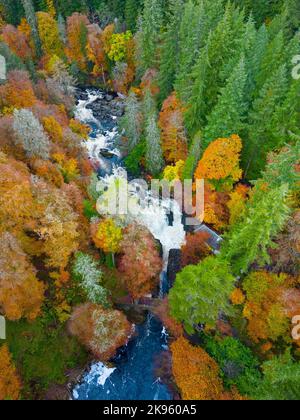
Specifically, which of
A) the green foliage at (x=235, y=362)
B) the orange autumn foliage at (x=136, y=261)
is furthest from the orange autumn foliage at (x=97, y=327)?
the green foliage at (x=235, y=362)

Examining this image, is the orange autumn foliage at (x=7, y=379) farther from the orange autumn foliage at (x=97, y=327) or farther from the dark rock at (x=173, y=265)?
the dark rock at (x=173, y=265)

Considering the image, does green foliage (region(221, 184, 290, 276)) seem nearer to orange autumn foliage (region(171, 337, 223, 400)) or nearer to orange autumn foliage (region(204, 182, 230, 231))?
orange autumn foliage (region(204, 182, 230, 231))

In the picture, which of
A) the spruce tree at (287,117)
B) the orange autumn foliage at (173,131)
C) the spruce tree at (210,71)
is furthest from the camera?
the orange autumn foliage at (173,131)

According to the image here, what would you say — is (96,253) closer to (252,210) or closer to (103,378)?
(103,378)

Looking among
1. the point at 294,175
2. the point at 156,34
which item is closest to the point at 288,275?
the point at 294,175

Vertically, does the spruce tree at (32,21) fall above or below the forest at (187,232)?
above

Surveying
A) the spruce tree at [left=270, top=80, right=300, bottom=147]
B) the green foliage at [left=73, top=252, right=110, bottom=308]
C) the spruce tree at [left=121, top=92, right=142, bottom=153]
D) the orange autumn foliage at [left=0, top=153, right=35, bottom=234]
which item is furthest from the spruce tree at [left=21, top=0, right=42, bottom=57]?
the green foliage at [left=73, top=252, right=110, bottom=308]
